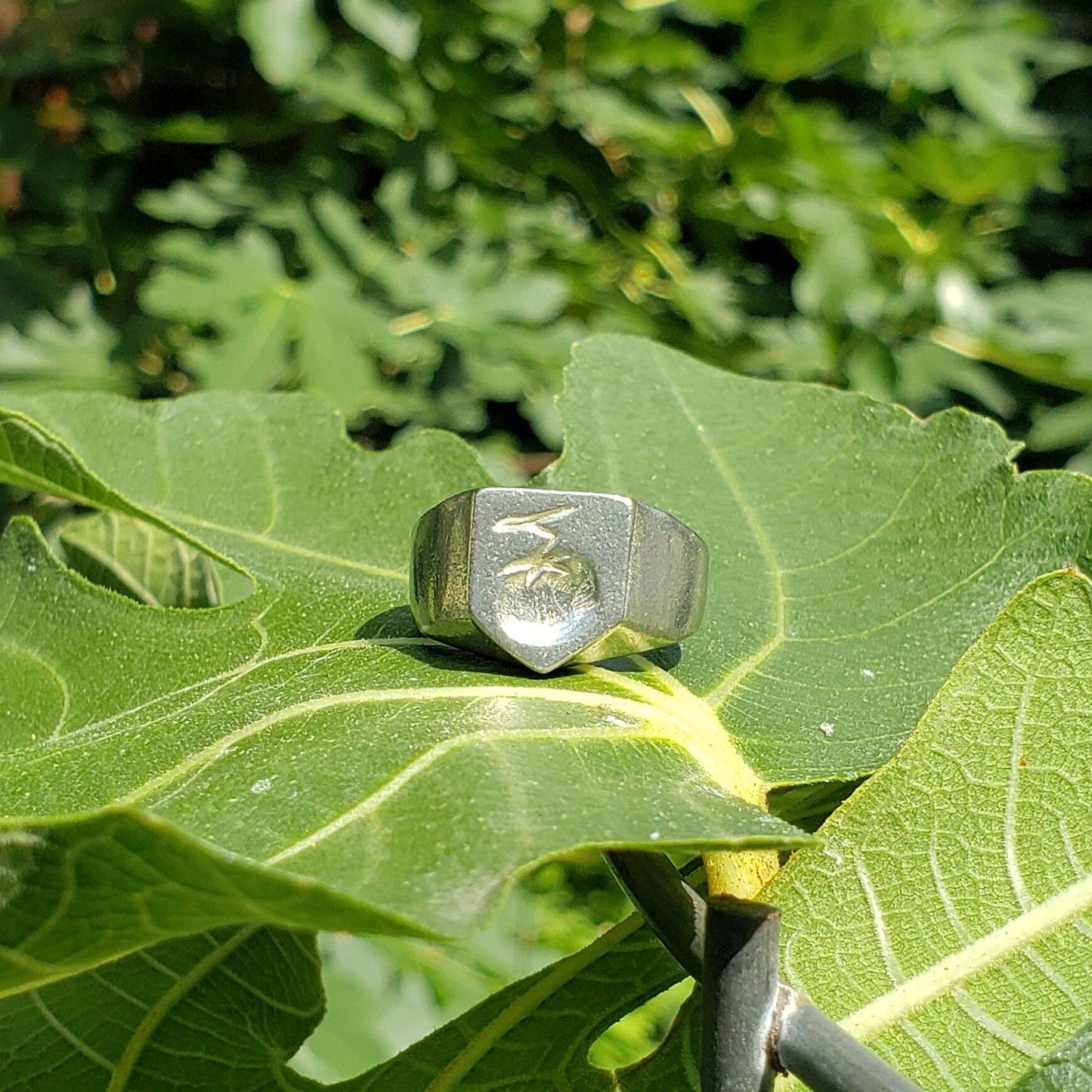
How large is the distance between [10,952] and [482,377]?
1.49m

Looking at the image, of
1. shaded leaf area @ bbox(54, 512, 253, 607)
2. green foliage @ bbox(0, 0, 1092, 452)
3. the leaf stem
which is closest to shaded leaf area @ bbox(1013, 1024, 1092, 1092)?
the leaf stem

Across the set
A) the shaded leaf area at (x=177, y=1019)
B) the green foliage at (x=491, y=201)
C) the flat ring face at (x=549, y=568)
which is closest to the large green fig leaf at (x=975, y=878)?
the flat ring face at (x=549, y=568)

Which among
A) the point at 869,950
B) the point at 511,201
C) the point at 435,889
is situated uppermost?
the point at 435,889

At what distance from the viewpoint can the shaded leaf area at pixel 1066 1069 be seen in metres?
0.31

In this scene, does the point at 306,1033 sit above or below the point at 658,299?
above

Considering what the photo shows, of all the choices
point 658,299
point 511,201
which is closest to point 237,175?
point 511,201

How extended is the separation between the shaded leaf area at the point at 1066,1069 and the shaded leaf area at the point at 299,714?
91 millimetres

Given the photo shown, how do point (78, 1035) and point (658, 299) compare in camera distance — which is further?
point (658, 299)

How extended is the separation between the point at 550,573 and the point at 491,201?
5.02 feet

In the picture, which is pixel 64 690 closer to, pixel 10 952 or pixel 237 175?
pixel 10 952

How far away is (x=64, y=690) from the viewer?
49 cm

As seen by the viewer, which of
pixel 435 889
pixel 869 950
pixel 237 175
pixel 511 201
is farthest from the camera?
pixel 511 201

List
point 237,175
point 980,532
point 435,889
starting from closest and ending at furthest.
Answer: point 435,889 < point 980,532 < point 237,175

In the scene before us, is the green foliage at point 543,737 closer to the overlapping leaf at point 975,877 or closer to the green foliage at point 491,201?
the overlapping leaf at point 975,877
